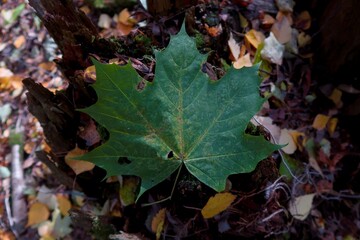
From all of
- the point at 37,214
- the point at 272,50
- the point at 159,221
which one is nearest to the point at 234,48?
the point at 272,50

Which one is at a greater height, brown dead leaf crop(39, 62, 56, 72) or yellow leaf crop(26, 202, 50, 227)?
brown dead leaf crop(39, 62, 56, 72)

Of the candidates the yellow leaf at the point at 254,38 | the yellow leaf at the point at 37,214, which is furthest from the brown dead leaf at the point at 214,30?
the yellow leaf at the point at 37,214

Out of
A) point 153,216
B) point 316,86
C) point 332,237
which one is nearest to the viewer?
point 153,216

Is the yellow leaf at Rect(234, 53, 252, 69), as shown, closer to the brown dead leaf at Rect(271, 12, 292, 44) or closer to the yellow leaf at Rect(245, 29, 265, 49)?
the yellow leaf at Rect(245, 29, 265, 49)

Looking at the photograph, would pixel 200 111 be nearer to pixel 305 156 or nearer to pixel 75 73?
pixel 75 73

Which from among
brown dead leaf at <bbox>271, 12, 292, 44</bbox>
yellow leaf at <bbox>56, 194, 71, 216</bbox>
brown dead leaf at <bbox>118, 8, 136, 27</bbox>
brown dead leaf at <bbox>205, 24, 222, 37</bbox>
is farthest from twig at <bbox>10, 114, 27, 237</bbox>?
brown dead leaf at <bbox>271, 12, 292, 44</bbox>

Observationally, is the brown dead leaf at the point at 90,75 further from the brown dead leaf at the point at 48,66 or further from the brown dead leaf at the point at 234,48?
the brown dead leaf at the point at 48,66

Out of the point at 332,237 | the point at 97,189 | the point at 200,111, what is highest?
the point at 200,111

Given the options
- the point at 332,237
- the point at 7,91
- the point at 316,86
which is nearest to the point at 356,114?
the point at 316,86
